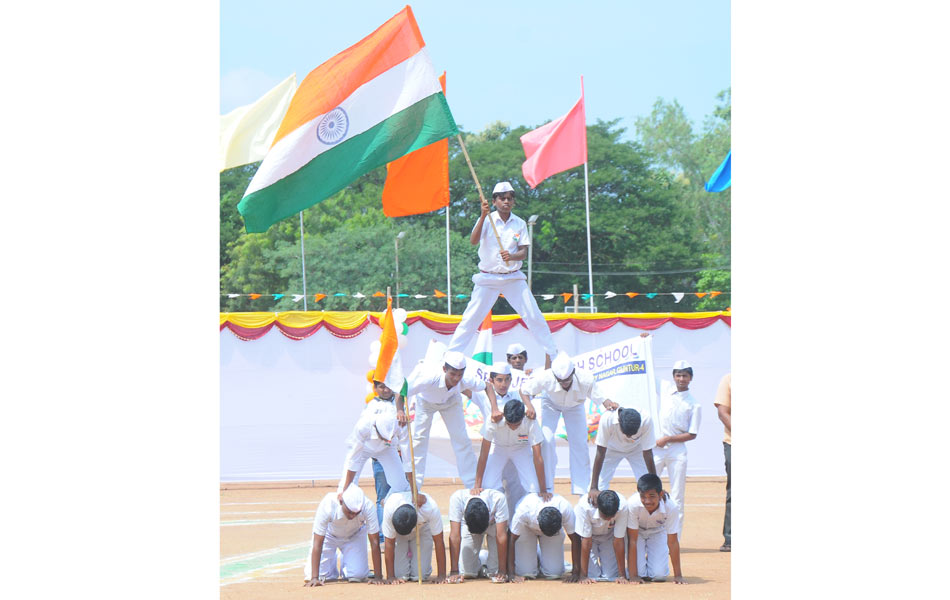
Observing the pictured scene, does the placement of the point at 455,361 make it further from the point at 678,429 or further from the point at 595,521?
the point at 678,429

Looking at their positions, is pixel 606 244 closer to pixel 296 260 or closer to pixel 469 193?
pixel 469 193

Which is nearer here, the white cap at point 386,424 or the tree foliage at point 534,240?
the white cap at point 386,424

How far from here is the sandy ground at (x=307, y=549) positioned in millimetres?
7609

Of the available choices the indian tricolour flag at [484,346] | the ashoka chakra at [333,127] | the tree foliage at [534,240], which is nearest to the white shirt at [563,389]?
the indian tricolour flag at [484,346]

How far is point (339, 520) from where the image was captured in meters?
8.22

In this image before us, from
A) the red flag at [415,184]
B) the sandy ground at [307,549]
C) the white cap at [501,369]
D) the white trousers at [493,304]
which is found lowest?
the sandy ground at [307,549]

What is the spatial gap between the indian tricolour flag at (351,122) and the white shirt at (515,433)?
262cm

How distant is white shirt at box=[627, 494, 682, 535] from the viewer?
8.20 meters

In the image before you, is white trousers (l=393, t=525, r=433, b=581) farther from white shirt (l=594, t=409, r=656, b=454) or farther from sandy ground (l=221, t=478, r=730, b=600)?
white shirt (l=594, t=409, r=656, b=454)

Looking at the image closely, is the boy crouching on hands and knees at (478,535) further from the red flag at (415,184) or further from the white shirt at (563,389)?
the red flag at (415,184)

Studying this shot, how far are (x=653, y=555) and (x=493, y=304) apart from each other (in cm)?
281

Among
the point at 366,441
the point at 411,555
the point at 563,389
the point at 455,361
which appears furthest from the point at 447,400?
the point at 411,555

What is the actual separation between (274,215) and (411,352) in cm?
820

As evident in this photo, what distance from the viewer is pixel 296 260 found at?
36531 millimetres
